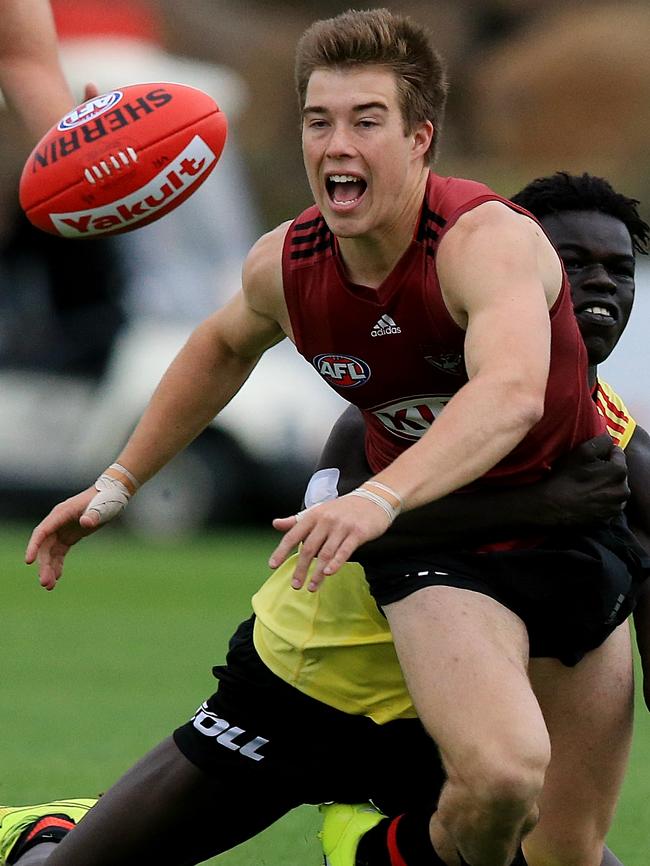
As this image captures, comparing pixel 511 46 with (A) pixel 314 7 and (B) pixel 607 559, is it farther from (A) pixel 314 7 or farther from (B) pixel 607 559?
(B) pixel 607 559

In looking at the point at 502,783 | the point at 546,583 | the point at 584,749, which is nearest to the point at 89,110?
the point at 546,583

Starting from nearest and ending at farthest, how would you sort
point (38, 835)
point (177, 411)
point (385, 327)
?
point (385, 327)
point (177, 411)
point (38, 835)

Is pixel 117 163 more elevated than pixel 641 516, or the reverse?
pixel 117 163

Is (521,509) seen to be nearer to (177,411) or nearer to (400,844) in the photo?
(400,844)

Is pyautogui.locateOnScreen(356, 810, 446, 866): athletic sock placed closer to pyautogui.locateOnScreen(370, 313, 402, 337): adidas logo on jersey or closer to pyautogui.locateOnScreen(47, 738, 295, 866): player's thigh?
pyautogui.locateOnScreen(47, 738, 295, 866): player's thigh

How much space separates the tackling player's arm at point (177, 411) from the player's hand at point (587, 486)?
0.79 m

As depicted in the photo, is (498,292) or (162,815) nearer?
(498,292)

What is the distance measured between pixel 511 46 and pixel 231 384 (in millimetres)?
13746

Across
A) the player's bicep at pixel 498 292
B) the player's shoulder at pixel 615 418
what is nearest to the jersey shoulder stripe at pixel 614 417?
the player's shoulder at pixel 615 418

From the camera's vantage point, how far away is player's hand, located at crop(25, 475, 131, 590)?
453 centimetres

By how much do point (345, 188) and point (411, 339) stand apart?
37cm

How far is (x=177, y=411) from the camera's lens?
15.4 feet

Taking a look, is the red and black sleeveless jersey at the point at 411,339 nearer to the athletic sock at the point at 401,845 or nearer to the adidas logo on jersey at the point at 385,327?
the adidas logo on jersey at the point at 385,327

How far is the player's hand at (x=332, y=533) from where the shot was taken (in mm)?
3445
